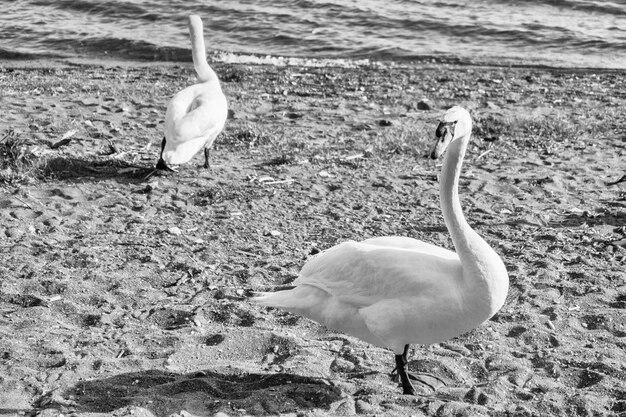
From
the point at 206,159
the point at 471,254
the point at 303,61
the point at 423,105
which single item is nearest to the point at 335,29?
the point at 303,61

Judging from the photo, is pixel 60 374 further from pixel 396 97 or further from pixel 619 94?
pixel 619 94

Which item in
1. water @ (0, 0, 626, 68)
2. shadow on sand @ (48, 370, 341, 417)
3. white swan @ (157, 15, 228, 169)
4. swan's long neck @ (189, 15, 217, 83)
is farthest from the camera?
water @ (0, 0, 626, 68)

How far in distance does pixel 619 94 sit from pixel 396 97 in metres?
3.45

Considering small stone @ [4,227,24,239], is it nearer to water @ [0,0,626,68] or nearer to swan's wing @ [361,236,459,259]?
swan's wing @ [361,236,459,259]

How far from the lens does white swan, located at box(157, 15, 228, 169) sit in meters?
8.45

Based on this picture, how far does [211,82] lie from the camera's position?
9.63 m

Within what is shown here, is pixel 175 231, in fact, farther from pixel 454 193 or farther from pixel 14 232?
pixel 454 193

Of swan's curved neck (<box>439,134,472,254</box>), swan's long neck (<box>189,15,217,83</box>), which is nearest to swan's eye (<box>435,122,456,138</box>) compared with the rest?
swan's curved neck (<box>439,134,472,254</box>)

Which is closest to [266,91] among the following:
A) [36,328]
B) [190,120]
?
[190,120]

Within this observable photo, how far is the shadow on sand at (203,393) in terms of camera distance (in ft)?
14.7

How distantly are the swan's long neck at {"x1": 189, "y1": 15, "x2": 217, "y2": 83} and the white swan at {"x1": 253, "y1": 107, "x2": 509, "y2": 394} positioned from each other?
511 centimetres

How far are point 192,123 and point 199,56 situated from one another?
1.76m

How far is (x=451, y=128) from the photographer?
4.52 m

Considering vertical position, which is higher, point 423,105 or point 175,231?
point 423,105
